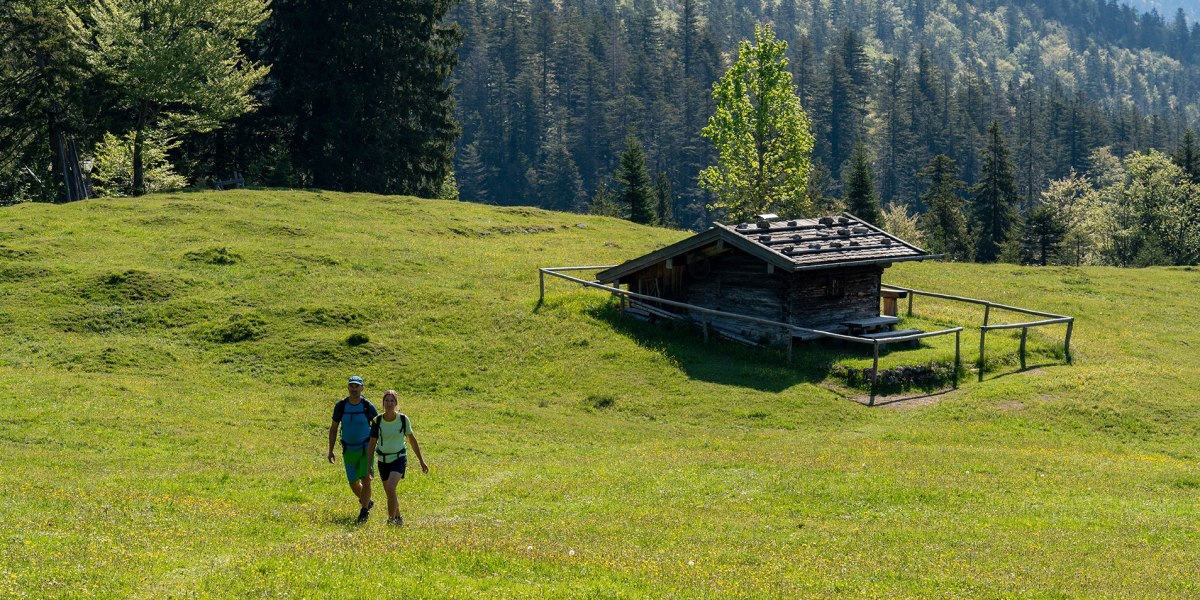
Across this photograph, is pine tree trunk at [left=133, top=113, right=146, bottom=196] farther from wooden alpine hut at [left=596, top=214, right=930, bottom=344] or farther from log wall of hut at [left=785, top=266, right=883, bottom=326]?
log wall of hut at [left=785, top=266, right=883, bottom=326]

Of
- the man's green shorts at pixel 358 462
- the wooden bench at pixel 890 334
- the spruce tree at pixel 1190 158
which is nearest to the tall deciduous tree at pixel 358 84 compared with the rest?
the wooden bench at pixel 890 334

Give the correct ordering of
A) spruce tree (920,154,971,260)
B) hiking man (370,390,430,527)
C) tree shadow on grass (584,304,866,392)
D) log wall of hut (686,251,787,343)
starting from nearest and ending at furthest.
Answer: hiking man (370,390,430,527) → tree shadow on grass (584,304,866,392) → log wall of hut (686,251,787,343) → spruce tree (920,154,971,260)

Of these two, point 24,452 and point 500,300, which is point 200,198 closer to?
point 500,300

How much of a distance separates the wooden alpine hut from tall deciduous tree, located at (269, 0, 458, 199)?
36330mm

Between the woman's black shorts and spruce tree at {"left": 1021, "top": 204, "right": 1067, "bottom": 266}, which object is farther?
spruce tree at {"left": 1021, "top": 204, "right": 1067, "bottom": 266}

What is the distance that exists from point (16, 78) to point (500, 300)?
1350 inches

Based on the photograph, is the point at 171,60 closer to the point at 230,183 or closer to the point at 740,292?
the point at 230,183

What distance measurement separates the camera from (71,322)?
32.9m

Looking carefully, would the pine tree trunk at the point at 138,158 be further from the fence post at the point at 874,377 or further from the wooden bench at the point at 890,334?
the fence post at the point at 874,377

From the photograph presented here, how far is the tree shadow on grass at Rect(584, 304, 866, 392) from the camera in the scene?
30516 mm

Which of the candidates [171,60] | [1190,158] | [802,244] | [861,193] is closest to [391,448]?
[802,244]

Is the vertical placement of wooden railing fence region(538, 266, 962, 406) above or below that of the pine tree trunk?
below

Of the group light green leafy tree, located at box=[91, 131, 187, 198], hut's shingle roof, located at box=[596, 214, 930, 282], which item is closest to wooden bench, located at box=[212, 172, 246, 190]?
light green leafy tree, located at box=[91, 131, 187, 198]

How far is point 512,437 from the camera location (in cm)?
2498
